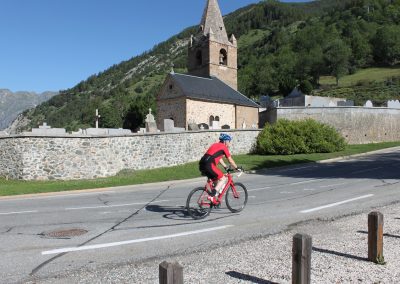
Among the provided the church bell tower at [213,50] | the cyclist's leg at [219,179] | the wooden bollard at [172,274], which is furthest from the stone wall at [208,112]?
the wooden bollard at [172,274]

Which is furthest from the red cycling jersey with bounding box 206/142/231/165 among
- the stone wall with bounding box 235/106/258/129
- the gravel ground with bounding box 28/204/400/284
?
the stone wall with bounding box 235/106/258/129

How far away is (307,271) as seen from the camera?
4586 mm

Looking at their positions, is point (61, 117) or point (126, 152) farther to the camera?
point (61, 117)

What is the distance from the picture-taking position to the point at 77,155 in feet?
71.2

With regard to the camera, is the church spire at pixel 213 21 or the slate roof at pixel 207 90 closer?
the slate roof at pixel 207 90

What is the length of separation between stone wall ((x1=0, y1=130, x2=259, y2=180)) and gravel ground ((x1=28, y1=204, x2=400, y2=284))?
53.1 feet

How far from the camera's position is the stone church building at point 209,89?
1672 inches

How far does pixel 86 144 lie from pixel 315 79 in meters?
86.6

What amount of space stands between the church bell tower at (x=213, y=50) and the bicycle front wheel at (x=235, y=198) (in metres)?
41.8

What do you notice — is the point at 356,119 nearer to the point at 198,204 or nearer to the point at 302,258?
the point at 198,204

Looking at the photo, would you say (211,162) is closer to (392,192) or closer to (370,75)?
(392,192)

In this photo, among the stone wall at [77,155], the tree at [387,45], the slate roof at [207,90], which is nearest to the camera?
the stone wall at [77,155]

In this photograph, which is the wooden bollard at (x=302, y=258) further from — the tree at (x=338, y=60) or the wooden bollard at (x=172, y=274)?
Result: the tree at (x=338, y=60)

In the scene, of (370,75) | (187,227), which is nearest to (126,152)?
(187,227)
